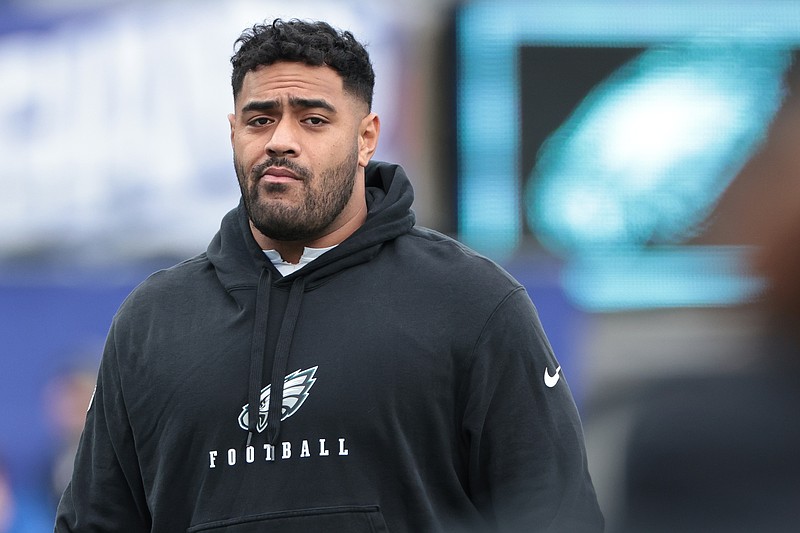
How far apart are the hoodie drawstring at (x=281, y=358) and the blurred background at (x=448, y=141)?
4.58m

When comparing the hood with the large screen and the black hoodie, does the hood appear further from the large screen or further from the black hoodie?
the large screen

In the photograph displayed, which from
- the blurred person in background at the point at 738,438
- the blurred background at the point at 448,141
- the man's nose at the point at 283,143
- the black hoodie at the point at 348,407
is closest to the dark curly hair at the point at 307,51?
the man's nose at the point at 283,143

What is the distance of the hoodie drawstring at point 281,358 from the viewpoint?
8.03ft

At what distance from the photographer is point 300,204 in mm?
2578

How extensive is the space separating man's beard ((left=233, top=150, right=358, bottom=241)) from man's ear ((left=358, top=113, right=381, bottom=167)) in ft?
0.29

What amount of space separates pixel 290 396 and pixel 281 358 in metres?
0.08

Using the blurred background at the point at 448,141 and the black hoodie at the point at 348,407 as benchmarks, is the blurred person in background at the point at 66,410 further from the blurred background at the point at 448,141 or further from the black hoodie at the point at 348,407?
the black hoodie at the point at 348,407

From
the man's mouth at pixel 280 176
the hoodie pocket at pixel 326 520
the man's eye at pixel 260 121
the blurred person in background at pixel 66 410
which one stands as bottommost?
the blurred person in background at pixel 66 410

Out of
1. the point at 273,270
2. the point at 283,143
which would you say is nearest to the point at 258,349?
the point at 273,270

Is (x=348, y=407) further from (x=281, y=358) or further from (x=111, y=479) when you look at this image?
(x=111, y=479)

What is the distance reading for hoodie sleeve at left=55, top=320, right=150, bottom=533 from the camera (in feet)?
8.64

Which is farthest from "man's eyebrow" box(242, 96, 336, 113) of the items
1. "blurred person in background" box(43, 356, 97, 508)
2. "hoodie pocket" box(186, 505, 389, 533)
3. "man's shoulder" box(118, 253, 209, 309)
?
"blurred person in background" box(43, 356, 97, 508)

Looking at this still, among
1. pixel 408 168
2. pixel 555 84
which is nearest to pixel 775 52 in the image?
pixel 555 84

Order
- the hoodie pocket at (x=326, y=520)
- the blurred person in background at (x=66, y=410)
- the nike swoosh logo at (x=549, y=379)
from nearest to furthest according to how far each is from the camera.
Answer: the hoodie pocket at (x=326, y=520) → the nike swoosh logo at (x=549, y=379) → the blurred person in background at (x=66, y=410)
